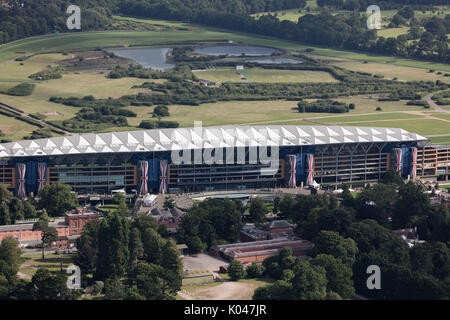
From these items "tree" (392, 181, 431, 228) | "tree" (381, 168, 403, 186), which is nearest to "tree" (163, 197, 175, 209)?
"tree" (392, 181, 431, 228)

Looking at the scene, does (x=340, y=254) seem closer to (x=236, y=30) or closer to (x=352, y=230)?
(x=352, y=230)

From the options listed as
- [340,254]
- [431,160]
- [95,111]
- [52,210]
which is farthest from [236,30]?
[340,254]

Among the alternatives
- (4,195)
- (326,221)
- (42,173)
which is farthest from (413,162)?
(4,195)

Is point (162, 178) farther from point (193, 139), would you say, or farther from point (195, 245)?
point (195, 245)

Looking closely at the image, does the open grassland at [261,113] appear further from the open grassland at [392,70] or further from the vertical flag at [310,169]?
the vertical flag at [310,169]

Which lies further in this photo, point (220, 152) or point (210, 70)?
point (210, 70)

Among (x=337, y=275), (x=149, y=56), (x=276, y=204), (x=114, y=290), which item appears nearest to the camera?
(x=114, y=290)
